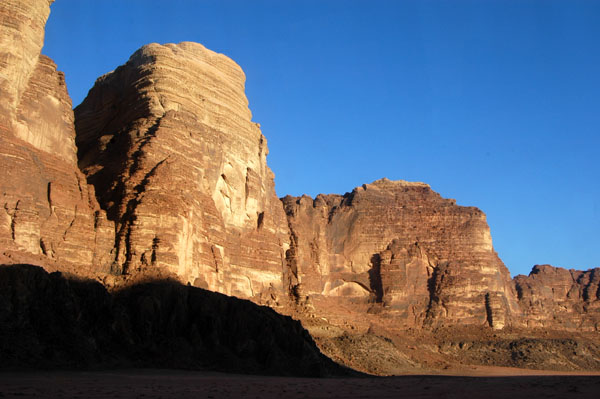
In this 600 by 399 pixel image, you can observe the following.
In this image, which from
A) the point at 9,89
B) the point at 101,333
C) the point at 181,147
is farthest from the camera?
the point at 181,147

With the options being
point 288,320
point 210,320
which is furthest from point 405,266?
point 210,320

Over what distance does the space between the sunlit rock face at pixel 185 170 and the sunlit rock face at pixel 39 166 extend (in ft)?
7.82

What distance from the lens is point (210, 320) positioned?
36625 millimetres

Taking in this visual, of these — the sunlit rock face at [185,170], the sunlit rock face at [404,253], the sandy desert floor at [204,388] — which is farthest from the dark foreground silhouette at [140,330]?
the sunlit rock face at [404,253]

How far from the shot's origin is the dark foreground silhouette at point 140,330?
2780 cm

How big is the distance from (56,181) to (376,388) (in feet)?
84.6

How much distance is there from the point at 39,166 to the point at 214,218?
1655cm

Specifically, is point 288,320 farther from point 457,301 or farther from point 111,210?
point 457,301

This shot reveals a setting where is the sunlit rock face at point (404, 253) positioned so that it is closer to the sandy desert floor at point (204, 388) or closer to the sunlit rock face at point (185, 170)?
the sunlit rock face at point (185, 170)

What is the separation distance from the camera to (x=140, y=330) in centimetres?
3375

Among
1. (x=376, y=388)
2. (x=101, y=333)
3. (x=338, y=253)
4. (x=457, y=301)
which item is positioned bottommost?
(x=376, y=388)

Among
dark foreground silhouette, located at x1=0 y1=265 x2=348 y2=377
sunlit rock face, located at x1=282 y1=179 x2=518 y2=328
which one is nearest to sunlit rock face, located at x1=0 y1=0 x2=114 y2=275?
dark foreground silhouette, located at x1=0 y1=265 x2=348 y2=377

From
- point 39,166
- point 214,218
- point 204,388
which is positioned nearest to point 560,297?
point 214,218

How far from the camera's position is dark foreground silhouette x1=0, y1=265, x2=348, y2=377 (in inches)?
1094
